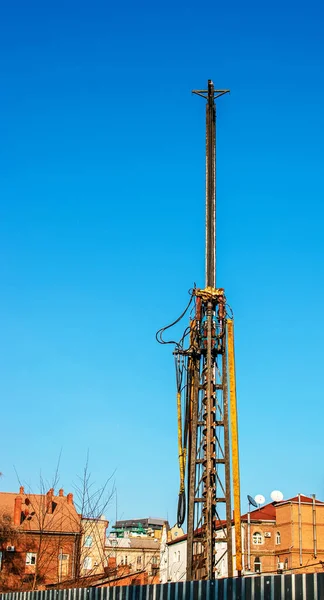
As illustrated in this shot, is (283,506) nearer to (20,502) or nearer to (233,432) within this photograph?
(20,502)

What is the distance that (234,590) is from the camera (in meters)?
9.88

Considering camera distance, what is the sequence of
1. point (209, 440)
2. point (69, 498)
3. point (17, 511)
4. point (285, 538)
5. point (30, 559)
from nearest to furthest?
point (209, 440)
point (30, 559)
point (17, 511)
point (285, 538)
point (69, 498)

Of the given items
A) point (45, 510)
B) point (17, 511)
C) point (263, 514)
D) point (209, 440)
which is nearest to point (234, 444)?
point (209, 440)

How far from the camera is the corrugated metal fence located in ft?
28.8

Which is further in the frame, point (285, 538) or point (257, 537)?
point (257, 537)

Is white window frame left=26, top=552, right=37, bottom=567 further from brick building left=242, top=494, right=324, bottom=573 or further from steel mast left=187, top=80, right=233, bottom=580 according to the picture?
steel mast left=187, top=80, right=233, bottom=580

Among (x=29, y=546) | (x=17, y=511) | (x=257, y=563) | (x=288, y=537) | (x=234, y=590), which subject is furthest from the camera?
(x=257, y=563)

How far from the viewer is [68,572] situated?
55219 mm

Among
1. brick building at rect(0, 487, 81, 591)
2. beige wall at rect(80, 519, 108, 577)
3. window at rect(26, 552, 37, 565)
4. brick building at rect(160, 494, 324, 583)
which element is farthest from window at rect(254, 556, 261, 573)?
window at rect(26, 552, 37, 565)

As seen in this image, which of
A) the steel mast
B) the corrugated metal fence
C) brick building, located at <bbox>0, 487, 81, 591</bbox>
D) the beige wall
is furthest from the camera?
brick building, located at <bbox>0, 487, 81, 591</bbox>

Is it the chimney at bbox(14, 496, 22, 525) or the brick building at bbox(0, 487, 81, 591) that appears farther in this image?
the chimney at bbox(14, 496, 22, 525)

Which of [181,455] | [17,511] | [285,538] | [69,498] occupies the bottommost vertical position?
[285,538]

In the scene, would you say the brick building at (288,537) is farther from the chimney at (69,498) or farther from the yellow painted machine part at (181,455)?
the yellow painted machine part at (181,455)

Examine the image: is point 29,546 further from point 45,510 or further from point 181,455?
point 181,455
